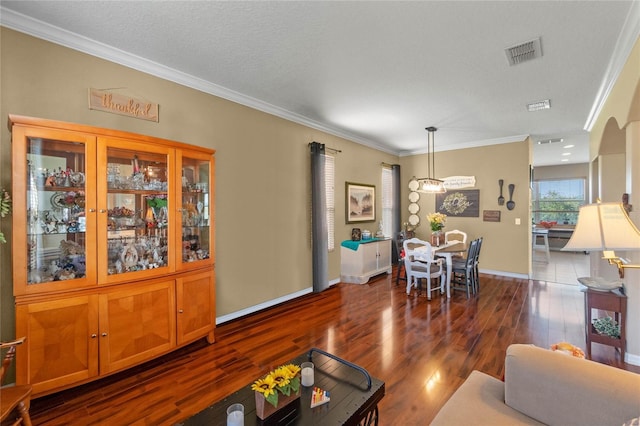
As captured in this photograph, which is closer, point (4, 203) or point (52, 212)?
point (4, 203)

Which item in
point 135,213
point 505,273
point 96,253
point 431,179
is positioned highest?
point 431,179

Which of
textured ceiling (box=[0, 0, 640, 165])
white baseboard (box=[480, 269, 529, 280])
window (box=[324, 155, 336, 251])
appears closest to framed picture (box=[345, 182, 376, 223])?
window (box=[324, 155, 336, 251])

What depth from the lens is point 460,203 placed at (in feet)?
21.2

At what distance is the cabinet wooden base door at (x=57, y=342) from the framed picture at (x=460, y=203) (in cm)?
662

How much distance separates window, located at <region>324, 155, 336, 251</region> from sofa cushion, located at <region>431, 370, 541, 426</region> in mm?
3700

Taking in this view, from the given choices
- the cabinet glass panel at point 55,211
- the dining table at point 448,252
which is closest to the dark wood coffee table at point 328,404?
the cabinet glass panel at point 55,211

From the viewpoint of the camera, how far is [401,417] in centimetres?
196

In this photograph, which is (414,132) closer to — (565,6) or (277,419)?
(565,6)

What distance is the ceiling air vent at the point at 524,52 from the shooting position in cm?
254

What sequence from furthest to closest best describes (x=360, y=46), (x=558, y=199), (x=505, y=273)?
(x=558, y=199)
(x=505, y=273)
(x=360, y=46)

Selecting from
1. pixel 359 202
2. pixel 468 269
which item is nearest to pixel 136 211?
pixel 359 202

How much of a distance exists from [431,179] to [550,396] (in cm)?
413

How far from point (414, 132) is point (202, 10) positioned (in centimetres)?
437

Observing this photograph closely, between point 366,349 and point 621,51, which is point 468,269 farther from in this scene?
point 621,51
